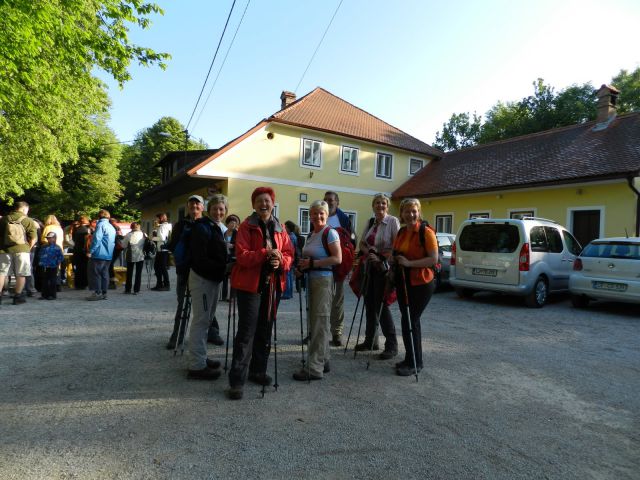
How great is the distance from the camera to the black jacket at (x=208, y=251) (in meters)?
4.09

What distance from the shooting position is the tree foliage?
31.9 metres

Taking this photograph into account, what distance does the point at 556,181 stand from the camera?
15.3 metres

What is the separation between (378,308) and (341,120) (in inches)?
727

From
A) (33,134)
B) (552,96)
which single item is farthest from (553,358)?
(552,96)

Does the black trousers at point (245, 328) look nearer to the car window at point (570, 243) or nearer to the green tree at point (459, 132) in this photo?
the car window at point (570, 243)

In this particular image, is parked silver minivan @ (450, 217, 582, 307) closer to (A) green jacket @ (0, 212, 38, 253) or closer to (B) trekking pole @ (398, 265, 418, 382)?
(B) trekking pole @ (398, 265, 418, 382)

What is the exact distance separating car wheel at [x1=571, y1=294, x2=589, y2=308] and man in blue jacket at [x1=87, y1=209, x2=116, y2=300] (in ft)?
32.2

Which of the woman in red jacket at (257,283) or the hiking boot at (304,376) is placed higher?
the woman in red jacket at (257,283)

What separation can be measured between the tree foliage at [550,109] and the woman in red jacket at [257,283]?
36.2 m

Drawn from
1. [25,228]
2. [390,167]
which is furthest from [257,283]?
[390,167]

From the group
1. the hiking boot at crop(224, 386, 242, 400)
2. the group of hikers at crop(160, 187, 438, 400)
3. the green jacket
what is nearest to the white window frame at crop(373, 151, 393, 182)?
the green jacket

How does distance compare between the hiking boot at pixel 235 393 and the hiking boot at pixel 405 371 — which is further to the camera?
the hiking boot at pixel 405 371

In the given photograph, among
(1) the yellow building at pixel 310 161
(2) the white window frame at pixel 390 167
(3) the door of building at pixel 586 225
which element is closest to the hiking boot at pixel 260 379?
(1) the yellow building at pixel 310 161

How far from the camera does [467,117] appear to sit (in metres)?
45.8
